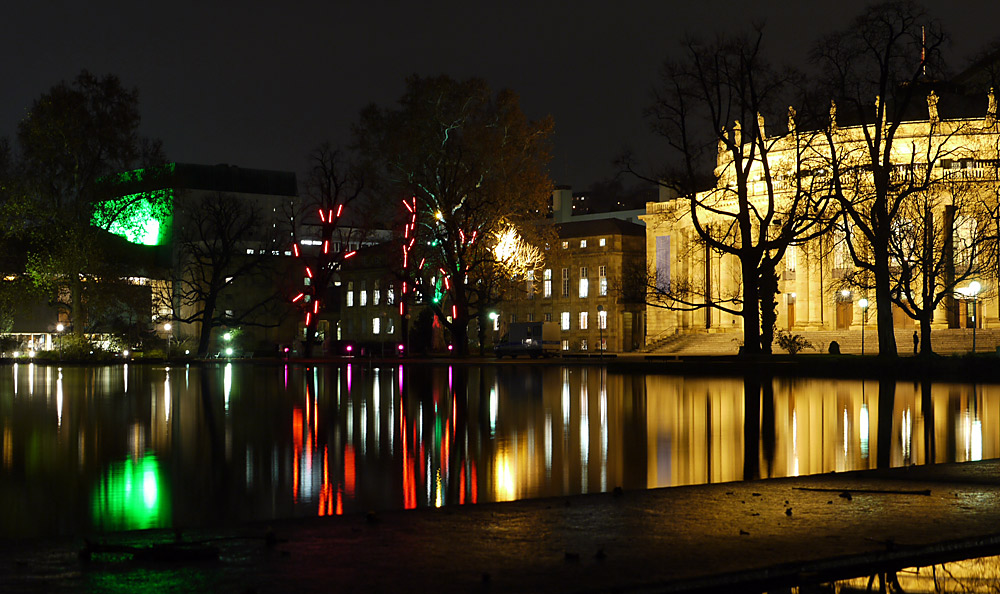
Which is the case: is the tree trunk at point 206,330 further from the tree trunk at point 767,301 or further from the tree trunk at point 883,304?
the tree trunk at point 883,304

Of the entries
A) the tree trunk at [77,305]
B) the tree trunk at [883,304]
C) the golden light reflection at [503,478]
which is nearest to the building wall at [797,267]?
the tree trunk at [883,304]

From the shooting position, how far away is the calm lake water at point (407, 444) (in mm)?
11859

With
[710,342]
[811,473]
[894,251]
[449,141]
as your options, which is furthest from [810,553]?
[710,342]

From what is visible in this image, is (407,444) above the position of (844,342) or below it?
below

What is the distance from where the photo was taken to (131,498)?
11812 mm

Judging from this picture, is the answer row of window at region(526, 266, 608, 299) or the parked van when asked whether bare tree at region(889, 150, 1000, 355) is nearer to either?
the parked van

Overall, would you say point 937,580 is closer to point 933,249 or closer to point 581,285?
point 933,249

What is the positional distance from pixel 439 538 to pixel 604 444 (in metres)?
8.37

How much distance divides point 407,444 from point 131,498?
229 inches

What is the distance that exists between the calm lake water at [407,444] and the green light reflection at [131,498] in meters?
0.03

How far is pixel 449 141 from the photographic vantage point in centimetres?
6222

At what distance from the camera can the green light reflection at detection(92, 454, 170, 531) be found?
34.1ft

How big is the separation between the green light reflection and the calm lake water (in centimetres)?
3

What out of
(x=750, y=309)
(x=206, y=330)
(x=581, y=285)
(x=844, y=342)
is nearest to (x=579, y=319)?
(x=581, y=285)
